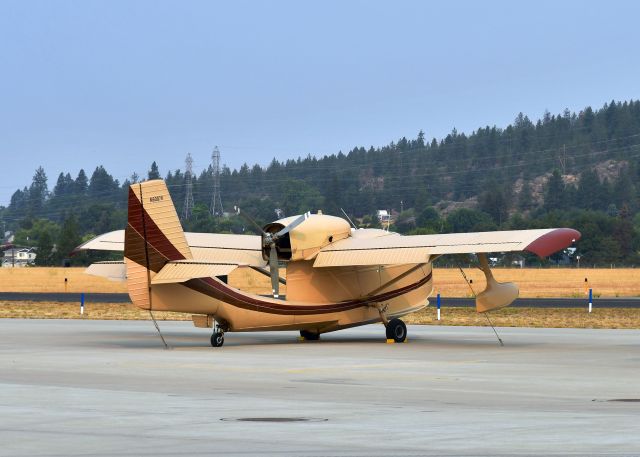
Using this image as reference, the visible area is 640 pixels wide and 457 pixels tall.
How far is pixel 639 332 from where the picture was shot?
42156mm

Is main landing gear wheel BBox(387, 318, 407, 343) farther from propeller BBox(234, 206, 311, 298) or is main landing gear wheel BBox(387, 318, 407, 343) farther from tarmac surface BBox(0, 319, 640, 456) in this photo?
propeller BBox(234, 206, 311, 298)

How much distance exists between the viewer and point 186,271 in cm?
3088

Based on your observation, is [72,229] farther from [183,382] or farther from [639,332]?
[183,382]

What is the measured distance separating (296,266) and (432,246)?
4461 millimetres

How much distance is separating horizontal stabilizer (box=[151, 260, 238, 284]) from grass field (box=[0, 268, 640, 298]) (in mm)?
47611

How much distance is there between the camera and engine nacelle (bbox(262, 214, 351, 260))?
34.2m

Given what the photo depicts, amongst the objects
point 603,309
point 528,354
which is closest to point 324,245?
point 528,354

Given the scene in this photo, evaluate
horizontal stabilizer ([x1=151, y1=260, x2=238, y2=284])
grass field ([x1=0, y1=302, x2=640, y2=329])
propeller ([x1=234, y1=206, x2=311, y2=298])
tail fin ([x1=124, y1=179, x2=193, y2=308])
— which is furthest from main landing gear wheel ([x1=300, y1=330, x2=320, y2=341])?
grass field ([x1=0, y1=302, x2=640, y2=329])

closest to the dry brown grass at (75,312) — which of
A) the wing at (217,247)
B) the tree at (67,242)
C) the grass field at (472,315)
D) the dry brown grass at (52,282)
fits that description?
the grass field at (472,315)

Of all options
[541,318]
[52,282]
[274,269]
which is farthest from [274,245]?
[52,282]

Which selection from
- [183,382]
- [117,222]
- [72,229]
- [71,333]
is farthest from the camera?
[117,222]

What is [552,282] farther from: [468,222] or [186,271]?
[468,222]

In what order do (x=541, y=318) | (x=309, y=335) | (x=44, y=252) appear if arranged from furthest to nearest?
(x=44, y=252), (x=541, y=318), (x=309, y=335)

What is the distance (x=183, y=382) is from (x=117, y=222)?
16340 centimetres
